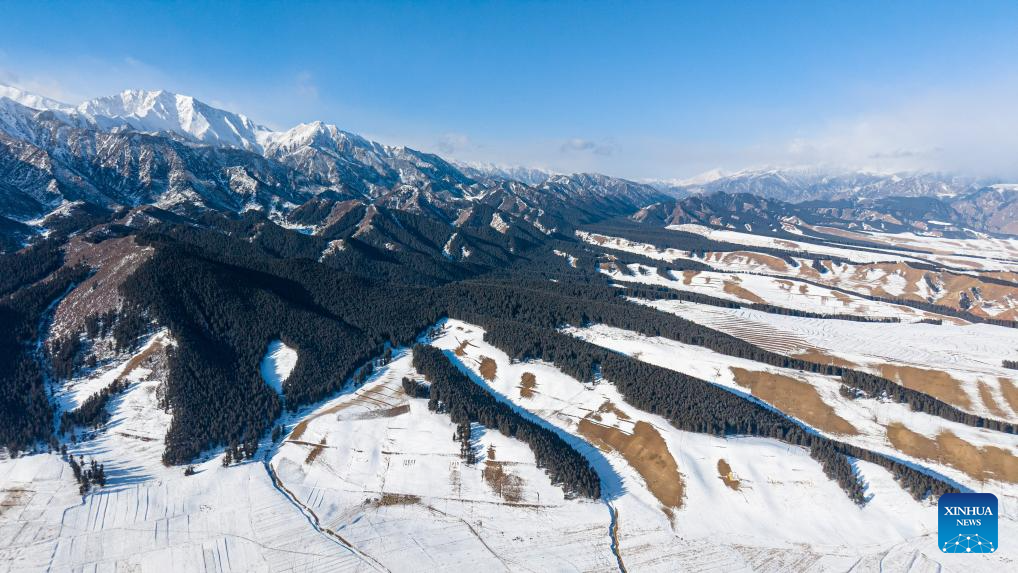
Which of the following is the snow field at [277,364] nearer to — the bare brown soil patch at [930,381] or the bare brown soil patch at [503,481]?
the bare brown soil patch at [503,481]

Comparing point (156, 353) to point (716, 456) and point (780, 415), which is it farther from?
point (780, 415)

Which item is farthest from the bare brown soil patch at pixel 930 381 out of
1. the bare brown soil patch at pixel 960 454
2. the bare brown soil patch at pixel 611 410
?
the bare brown soil patch at pixel 611 410

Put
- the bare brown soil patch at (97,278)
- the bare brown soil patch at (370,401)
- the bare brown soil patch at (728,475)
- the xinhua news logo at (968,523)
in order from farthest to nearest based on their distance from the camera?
1. the bare brown soil patch at (97,278)
2. the bare brown soil patch at (370,401)
3. the bare brown soil patch at (728,475)
4. the xinhua news logo at (968,523)

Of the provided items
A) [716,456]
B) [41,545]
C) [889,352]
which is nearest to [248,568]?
[41,545]

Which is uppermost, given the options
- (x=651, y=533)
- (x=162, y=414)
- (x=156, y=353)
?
(x=156, y=353)

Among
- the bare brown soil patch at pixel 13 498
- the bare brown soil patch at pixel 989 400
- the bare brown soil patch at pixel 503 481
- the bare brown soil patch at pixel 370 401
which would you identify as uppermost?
the bare brown soil patch at pixel 13 498

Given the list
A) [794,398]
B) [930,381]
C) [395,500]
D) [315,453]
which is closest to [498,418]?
[395,500]

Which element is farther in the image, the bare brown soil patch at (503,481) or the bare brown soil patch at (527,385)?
the bare brown soil patch at (527,385)
